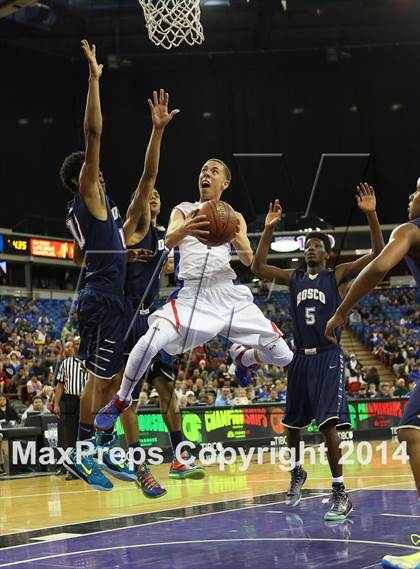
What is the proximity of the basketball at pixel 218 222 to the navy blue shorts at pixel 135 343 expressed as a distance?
96 cm

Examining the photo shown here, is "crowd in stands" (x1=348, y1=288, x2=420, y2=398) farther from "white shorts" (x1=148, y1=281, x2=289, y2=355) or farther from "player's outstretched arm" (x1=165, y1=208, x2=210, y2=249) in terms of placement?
"player's outstretched arm" (x1=165, y1=208, x2=210, y2=249)

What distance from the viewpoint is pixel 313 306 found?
7578mm

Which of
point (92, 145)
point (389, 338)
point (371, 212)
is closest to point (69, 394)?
point (371, 212)

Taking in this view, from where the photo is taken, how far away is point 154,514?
318 inches

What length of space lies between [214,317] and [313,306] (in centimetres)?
157

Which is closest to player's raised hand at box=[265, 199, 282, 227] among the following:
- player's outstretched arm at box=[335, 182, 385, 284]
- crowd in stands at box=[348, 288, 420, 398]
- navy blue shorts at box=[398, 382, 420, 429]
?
player's outstretched arm at box=[335, 182, 385, 284]

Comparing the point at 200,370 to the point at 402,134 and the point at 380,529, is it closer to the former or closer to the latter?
the point at 380,529

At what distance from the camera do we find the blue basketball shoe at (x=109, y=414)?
5.99 metres

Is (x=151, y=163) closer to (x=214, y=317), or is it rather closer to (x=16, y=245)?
(x=214, y=317)

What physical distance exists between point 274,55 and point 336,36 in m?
2.33

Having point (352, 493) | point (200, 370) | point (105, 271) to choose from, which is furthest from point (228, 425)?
point (105, 271)

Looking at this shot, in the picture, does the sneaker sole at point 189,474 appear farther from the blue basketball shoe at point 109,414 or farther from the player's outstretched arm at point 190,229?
the player's outstretched arm at point 190,229

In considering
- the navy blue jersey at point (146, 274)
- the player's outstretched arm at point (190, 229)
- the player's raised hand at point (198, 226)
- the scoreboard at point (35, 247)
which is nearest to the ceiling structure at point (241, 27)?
the scoreboard at point (35, 247)

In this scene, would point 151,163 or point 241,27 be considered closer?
point 151,163
